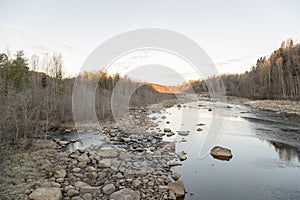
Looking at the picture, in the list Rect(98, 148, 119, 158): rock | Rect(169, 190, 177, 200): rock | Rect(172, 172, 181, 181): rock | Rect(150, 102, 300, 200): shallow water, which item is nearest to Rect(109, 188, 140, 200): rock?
Rect(169, 190, 177, 200): rock

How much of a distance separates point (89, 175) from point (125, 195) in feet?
4.88

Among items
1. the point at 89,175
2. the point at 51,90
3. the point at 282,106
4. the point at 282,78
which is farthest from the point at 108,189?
the point at 282,78

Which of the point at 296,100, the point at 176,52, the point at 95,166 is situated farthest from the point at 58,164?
the point at 296,100

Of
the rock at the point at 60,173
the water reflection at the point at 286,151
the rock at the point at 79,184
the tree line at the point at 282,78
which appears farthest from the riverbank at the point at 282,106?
the rock at the point at 60,173

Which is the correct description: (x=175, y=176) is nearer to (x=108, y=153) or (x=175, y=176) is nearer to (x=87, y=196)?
(x=87, y=196)

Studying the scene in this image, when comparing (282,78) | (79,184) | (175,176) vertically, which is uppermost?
(282,78)

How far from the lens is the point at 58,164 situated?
5.61 metres

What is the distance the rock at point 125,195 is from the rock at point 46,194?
1.08 m

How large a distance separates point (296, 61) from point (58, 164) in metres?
38.6

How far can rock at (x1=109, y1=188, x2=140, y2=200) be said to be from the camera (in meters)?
4.05

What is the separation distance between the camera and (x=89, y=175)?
5.12m

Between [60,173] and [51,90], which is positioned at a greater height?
[51,90]

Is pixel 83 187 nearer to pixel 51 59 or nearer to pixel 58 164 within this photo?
pixel 58 164

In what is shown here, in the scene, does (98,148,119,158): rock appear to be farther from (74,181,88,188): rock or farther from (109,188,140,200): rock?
(109,188,140,200): rock
